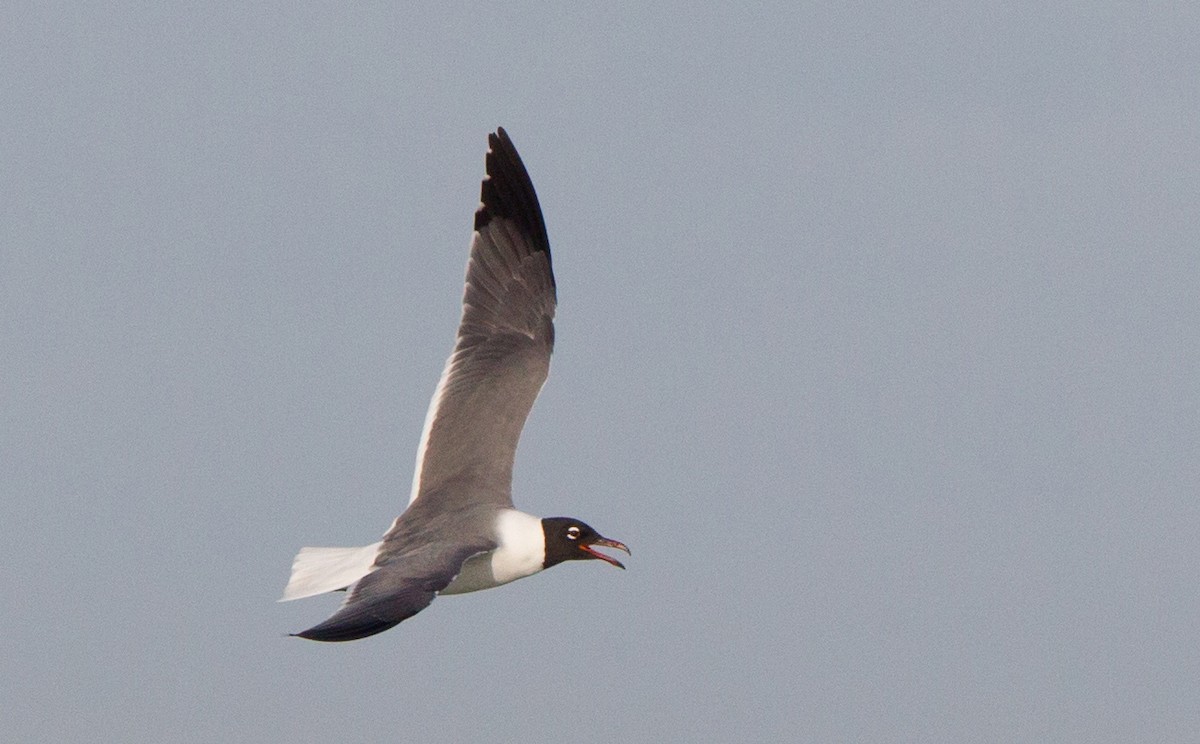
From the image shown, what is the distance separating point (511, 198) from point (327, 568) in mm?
4396

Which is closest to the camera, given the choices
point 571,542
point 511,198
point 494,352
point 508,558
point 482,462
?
point 508,558

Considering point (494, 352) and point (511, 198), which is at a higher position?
point (511, 198)

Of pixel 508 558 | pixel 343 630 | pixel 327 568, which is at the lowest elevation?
pixel 343 630

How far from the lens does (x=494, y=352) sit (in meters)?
15.8

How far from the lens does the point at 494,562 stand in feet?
46.3

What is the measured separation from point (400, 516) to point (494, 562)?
0.86 m

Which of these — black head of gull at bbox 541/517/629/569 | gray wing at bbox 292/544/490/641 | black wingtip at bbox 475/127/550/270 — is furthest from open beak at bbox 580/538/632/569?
black wingtip at bbox 475/127/550/270

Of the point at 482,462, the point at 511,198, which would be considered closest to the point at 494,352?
the point at 482,462

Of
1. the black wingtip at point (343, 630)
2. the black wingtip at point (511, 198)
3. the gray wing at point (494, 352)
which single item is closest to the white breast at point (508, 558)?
the gray wing at point (494, 352)

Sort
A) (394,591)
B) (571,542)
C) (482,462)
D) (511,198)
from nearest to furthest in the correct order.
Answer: (394,591)
(571,542)
(482,462)
(511,198)

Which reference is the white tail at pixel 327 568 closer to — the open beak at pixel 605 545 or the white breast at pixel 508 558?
the white breast at pixel 508 558

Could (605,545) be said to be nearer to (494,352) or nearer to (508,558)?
(508,558)

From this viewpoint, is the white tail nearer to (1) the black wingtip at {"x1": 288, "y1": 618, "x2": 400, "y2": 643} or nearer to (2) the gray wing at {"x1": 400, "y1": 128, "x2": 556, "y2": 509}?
(2) the gray wing at {"x1": 400, "y1": 128, "x2": 556, "y2": 509}

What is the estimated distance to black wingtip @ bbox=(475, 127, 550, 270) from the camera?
16469 mm
